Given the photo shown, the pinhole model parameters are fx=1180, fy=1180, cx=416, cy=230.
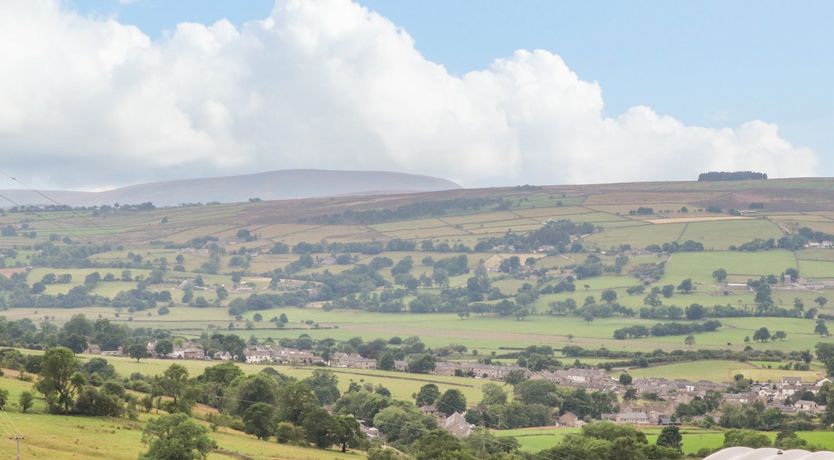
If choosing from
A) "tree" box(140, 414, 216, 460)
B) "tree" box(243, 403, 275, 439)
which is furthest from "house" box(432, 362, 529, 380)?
"tree" box(140, 414, 216, 460)

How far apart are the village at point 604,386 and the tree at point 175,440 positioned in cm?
2465

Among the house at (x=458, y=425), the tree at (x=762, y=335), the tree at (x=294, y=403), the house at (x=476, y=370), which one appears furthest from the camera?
the tree at (x=762, y=335)

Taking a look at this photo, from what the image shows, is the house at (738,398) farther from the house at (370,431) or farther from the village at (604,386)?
the house at (370,431)

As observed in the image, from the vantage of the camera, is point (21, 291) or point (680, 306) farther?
point (21, 291)

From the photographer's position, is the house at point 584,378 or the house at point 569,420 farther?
the house at point 584,378

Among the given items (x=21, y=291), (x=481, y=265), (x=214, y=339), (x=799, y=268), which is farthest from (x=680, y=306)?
(x=21, y=291)

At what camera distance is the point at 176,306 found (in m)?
170

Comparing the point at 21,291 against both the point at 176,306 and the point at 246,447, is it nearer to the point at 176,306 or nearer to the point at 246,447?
the point at 176,306

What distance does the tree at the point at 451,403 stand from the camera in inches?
3344

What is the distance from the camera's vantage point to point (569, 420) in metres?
86.1

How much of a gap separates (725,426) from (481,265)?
112 meters

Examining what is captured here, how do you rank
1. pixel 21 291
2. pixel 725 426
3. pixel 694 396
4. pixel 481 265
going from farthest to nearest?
pixel 481 265
pixel 21 291
pixel 694 396
pixel 725 426

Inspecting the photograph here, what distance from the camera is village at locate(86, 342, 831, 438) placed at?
8544 cm

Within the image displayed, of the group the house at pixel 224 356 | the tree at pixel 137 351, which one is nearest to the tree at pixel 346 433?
the tree at pixel 137 351
